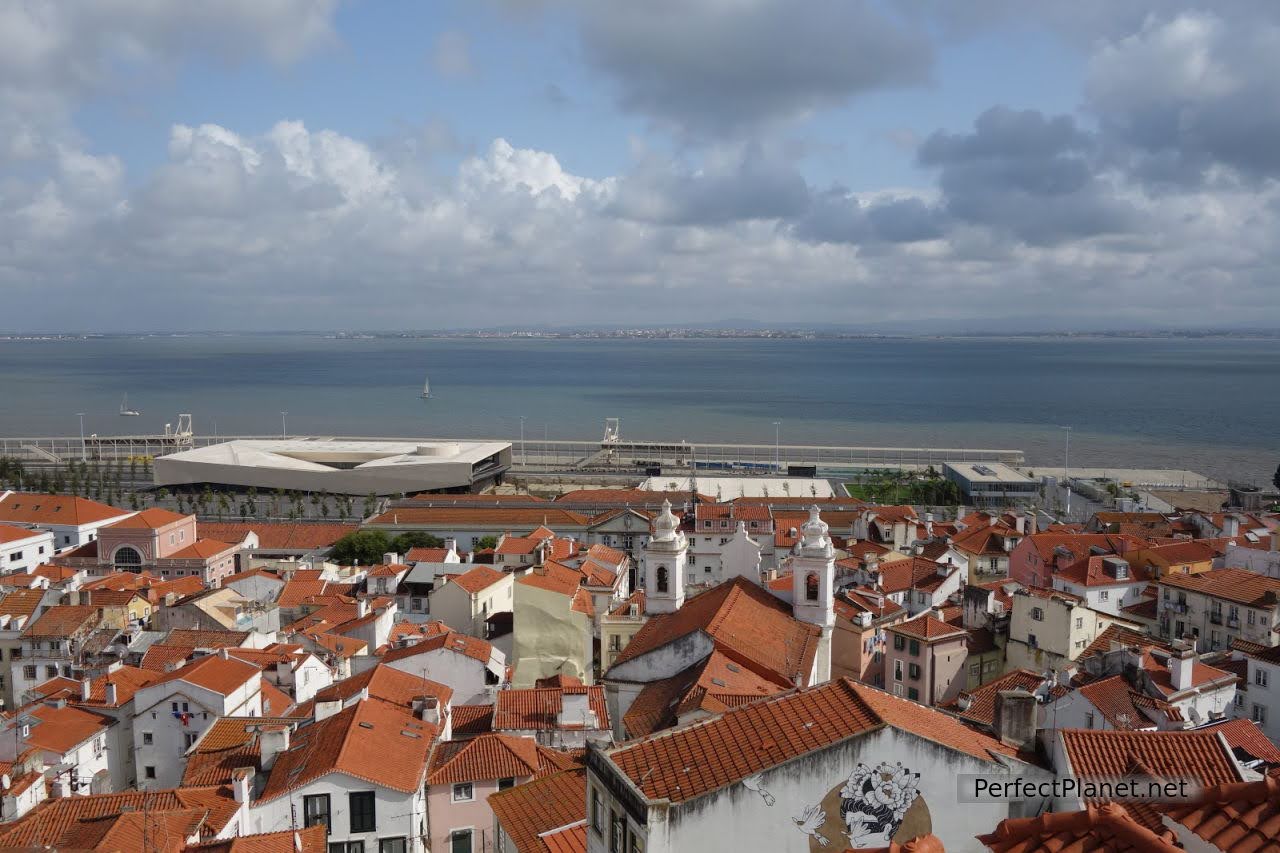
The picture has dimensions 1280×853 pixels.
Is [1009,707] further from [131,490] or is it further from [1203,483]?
[1203,483]

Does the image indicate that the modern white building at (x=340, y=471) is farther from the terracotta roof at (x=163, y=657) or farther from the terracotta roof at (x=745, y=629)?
the terracotta roof at (x=745, y=629)

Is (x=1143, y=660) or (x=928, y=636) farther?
(x=928, y=636)

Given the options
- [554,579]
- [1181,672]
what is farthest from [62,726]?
[1181,672]

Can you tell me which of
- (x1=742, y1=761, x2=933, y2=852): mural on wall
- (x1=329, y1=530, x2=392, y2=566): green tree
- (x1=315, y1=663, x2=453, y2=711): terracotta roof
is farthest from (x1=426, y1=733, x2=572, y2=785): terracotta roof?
(x1=329, y1=530, x2=392, y2=566): green tree

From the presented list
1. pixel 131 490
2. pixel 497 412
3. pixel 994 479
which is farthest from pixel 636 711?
pixel 497 412

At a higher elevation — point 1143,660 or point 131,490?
point 1143,660

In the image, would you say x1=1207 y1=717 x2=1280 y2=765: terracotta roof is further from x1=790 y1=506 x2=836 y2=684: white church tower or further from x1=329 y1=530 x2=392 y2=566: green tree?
x1=329 y1=530 x2=392 y2=566: green tree

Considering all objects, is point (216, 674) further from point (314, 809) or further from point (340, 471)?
point (340, 471)
